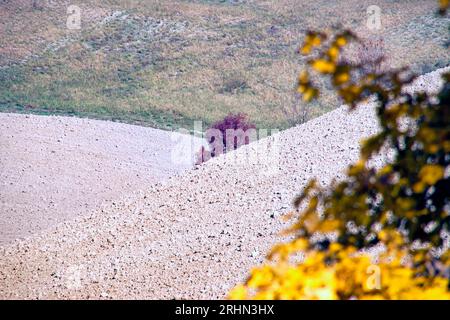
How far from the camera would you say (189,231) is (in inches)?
338

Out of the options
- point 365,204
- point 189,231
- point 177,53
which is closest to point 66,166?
point 189,231

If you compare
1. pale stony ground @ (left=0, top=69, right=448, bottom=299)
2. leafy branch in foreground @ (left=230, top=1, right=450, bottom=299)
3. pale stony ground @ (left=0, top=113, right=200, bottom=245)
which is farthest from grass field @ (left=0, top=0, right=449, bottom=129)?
leafy branch in foreground @ (left=230, top=1, right=450, bottom=299)

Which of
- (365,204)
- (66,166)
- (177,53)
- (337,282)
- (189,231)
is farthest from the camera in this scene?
(177,53)

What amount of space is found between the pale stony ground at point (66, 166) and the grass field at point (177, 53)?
6.02 meters

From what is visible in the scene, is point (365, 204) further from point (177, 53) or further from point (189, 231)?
point (177, 53)

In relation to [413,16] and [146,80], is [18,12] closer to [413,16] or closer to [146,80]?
[146,80]

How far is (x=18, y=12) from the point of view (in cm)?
3816

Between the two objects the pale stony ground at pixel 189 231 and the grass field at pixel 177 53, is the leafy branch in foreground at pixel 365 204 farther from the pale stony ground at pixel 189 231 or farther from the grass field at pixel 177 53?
the grass field at pixel 177 53

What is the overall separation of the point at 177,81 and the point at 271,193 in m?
21.7

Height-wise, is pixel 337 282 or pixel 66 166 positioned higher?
pixel 337 282

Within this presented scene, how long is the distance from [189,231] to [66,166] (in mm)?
6855

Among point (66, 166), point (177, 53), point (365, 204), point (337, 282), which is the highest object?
point (365, 204)

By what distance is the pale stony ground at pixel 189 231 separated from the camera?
7.50 metres
